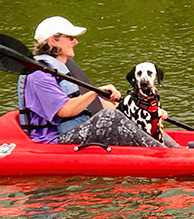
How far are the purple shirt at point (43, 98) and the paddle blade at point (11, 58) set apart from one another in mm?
125

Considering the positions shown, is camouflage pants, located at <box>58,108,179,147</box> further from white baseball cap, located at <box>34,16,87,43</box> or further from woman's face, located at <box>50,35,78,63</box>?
white baseball cap, located at <box>34,16,87,43</box>

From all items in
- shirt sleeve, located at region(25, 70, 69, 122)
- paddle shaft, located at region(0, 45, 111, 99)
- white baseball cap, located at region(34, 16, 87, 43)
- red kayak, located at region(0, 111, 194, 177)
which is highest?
white baseball cap, located at region(34, 16, 87, 43)

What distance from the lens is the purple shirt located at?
5773 mm

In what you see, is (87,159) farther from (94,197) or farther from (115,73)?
(115,73)

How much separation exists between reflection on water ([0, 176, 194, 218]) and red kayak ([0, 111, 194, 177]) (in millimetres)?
93

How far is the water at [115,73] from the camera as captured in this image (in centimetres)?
552

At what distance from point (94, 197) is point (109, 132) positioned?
2.33ft

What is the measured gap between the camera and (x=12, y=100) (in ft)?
33.0

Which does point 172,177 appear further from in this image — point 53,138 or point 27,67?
point 27,67

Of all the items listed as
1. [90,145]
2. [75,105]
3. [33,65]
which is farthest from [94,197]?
[33,65]

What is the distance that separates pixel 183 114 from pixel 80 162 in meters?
3.40

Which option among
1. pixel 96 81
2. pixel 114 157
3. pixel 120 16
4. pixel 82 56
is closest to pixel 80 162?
pixel 114 157

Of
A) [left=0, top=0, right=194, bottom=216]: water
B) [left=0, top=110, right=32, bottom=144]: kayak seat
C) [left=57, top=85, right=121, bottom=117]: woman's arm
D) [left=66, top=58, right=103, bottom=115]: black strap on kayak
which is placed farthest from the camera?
[left=66, top=58, right=103, bottom=115]: black strap on kayak

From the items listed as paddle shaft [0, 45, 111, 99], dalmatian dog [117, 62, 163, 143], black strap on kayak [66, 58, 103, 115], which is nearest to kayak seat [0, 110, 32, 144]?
paddle shaft [0, 45, 111, 99]
